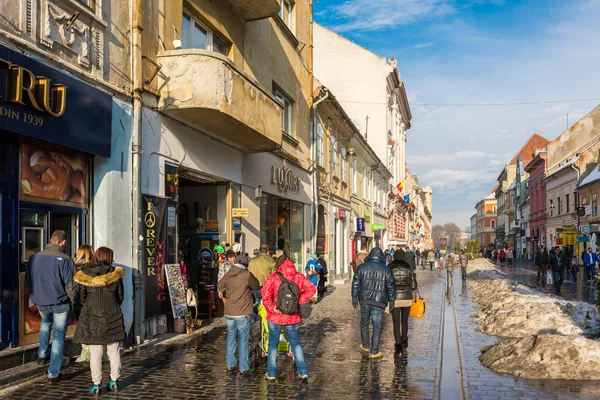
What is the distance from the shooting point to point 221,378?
305 inches

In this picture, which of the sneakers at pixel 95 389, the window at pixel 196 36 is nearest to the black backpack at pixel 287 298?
the sneakers at pixel 95 389

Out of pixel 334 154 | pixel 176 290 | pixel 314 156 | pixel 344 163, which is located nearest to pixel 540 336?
pixel 176 290

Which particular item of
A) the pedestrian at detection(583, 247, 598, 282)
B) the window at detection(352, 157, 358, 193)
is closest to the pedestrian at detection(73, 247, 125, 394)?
the window at detection(352, 157, 358, 193)

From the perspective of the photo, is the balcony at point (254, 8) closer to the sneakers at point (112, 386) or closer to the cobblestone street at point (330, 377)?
the cobblestone street at point (330, 377)

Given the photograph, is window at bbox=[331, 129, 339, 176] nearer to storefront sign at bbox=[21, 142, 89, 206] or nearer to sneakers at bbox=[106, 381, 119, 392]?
storefront sign at bbox=[21, 142, 89, 206]

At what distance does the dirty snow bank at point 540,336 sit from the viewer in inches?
308

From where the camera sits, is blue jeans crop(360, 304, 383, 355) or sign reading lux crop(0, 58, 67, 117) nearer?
sign reading lux crop(0, 58, 67, 117)

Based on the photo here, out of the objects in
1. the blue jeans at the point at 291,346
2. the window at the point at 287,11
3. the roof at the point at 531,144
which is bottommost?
the blue jeans at the point at 291,346

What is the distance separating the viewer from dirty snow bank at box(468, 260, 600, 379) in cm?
781

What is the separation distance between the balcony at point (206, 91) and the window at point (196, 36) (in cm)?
139

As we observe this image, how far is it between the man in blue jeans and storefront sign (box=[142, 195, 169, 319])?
2.78m

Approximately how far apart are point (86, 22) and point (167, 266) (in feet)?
14.7

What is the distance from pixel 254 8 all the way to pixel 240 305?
28.4 feet

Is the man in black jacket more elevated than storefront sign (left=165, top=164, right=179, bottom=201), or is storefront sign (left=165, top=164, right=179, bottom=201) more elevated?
storefront sign (left=165, top=164, right=179, bottom=201)
